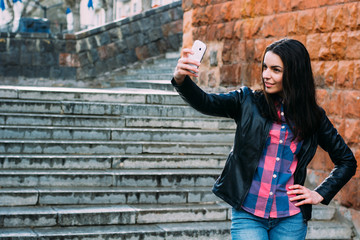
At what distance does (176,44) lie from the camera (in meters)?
16.2

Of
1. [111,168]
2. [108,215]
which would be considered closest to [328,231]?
[108,215]

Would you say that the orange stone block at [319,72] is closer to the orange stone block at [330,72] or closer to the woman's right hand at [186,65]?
the orange stone block at [330,72]

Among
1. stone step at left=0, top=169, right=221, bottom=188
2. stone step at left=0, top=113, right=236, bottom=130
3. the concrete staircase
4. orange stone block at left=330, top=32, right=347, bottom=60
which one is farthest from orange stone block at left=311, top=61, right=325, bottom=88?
stone step at left=0, top=113, right=236, bottom=130

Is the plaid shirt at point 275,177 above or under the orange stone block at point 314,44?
under

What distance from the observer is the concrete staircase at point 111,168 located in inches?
230

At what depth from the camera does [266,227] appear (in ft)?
9.93

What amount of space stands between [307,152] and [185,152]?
14.9ft

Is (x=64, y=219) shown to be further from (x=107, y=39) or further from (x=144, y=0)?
(x=144, y=0)

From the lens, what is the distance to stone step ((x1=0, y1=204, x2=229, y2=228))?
5.68m

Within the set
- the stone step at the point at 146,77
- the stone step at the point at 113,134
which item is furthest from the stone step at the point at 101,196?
the stone step at the point at 146,77

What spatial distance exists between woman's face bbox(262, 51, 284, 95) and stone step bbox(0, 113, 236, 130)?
16.5 feet

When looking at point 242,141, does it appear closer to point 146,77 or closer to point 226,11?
point 226,11

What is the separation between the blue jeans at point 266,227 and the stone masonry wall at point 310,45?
3.53 m

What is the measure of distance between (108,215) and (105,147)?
61.0 inches
